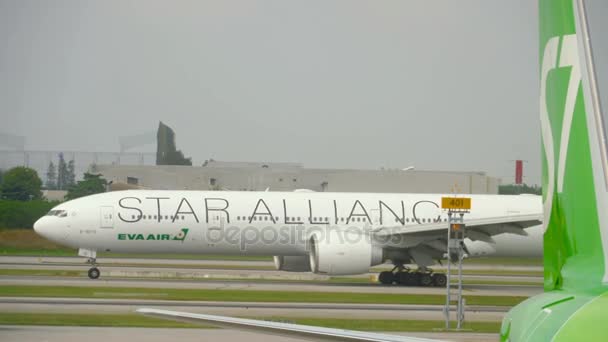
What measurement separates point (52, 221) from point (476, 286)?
1496 centimetres

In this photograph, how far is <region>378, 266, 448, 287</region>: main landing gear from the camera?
3197cm

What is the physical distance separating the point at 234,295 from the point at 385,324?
287 inches

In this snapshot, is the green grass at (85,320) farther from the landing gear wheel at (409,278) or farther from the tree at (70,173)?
the tree at (70,173)

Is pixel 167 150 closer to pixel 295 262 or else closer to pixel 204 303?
pixel 295 262

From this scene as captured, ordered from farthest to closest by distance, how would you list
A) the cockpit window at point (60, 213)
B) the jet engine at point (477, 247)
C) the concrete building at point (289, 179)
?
the concrete building at point (289, 179) < the jet engine at point (477, 247) < the cockpit window at point (60, 213)

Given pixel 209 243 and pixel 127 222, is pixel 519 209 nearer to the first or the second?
pixel 209 243

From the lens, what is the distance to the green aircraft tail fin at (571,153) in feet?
16.3

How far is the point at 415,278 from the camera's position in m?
32.1

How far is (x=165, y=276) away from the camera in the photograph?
32219 mm

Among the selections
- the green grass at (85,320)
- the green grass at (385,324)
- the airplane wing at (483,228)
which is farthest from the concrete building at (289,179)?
the green grass at (85,320)

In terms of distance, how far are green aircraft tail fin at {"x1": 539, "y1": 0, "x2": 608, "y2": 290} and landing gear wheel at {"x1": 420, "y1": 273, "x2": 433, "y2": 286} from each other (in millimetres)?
26262

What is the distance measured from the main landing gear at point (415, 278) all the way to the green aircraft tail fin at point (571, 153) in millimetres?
26261

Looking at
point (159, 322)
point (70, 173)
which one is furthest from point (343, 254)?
point (70, 173)

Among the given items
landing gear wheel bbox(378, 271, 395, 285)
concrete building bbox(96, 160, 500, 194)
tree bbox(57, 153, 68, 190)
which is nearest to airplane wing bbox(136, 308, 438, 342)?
landing gear wheel bbox(378, 271, 395, 285)
